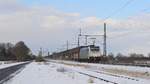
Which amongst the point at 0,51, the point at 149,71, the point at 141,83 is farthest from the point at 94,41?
the point at 0,51

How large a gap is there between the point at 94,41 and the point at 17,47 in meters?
104

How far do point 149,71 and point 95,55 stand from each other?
145 feet

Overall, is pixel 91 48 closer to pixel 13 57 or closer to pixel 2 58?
pixel 2 58

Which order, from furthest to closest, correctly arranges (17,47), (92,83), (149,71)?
(17,47), (149,71), (92,83)

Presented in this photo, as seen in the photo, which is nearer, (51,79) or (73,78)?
(51,79)

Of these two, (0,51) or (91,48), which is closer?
(91,48)

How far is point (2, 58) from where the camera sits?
17375 centimetres

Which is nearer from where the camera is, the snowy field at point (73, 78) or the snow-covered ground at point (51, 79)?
the snow-covered ground at point (51, 79)

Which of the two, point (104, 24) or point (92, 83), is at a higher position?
point (104, 24)

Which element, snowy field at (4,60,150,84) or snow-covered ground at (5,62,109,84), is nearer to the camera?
snow-covered ground at (5,62,109,84)

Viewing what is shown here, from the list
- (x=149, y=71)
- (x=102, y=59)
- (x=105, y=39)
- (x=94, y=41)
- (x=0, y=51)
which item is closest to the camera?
(x=149, y=71)

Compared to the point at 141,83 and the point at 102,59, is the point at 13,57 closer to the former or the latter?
the point at 102,59

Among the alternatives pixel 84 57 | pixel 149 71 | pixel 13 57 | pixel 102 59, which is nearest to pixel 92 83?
pixel 149 71

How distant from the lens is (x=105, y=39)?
2685 inches
